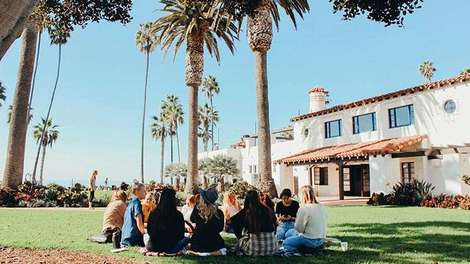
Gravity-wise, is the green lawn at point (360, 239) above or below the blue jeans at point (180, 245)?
below

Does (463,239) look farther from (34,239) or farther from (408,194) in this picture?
(408,194)

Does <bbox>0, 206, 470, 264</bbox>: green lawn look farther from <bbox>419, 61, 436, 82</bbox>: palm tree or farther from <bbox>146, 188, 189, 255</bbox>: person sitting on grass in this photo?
<bbox>419, 61, 436, 82</bbox>: palm tree

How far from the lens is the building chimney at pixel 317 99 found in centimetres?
3662

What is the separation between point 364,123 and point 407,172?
4576 millimetres

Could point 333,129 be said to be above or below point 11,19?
above

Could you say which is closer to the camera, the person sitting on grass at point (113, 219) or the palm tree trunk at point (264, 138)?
the person sitting on grass at point (113, 219)

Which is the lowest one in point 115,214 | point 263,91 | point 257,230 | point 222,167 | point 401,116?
point 257,230

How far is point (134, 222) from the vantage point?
27.9ft

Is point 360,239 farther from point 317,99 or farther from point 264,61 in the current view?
point 317,99

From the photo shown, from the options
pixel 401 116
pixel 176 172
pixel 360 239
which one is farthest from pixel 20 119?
pixel 176 172

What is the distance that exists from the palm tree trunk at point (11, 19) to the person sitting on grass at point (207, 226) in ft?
13.1

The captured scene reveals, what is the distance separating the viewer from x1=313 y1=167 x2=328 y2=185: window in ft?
116

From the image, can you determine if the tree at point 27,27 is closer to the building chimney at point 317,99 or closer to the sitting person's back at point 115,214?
the sitting person's back at point 115,214

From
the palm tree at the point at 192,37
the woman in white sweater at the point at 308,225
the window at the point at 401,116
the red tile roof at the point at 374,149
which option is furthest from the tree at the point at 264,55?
the woman in white sweater at the point at 308,225
